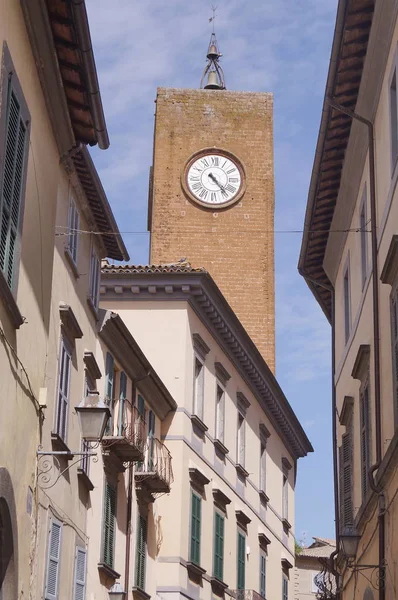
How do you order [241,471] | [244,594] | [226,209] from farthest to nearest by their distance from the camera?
[226,209]
[241,471]
[244,594]

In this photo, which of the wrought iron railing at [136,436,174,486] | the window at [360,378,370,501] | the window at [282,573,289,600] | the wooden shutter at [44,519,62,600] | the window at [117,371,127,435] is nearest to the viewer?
the wooden shutter at [44,519,62,600]

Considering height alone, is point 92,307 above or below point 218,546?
above

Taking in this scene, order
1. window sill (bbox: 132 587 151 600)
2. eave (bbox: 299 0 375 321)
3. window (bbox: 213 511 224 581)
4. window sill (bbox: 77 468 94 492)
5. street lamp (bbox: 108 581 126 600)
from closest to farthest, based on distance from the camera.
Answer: eave (bbox: 299 0 375 321)
window sill (bbox: 77 468 94 492)
street lamp (bbox: 108 581 126 600)
window sill (bbox: 132 587 151 600)
window (bbox: 213 511 224 581)

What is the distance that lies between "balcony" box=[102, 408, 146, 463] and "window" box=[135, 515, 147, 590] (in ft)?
6.30

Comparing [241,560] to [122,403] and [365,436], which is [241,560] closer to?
[122,403]

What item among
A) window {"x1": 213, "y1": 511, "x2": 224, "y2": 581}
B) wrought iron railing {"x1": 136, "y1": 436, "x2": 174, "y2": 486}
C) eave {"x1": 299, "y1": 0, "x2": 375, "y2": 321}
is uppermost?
eave {"x1": 299, "y1": 0, "x2": 375, "y2": 321}

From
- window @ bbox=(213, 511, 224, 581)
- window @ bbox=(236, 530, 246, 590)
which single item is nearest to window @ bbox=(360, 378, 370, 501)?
window @ bbox=(213, 511, 224, 581)

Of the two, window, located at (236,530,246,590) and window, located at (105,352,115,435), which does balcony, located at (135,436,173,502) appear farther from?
window, located at (236,530,246,590)

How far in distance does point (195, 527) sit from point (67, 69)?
16373 mm

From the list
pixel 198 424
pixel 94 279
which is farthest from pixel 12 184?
pixel 198 424

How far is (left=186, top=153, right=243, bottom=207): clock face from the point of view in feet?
141

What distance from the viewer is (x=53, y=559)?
54.3 feet

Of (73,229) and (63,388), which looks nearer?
(63,388)

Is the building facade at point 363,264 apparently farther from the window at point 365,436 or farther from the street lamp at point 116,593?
the street lamp at point 116,593
